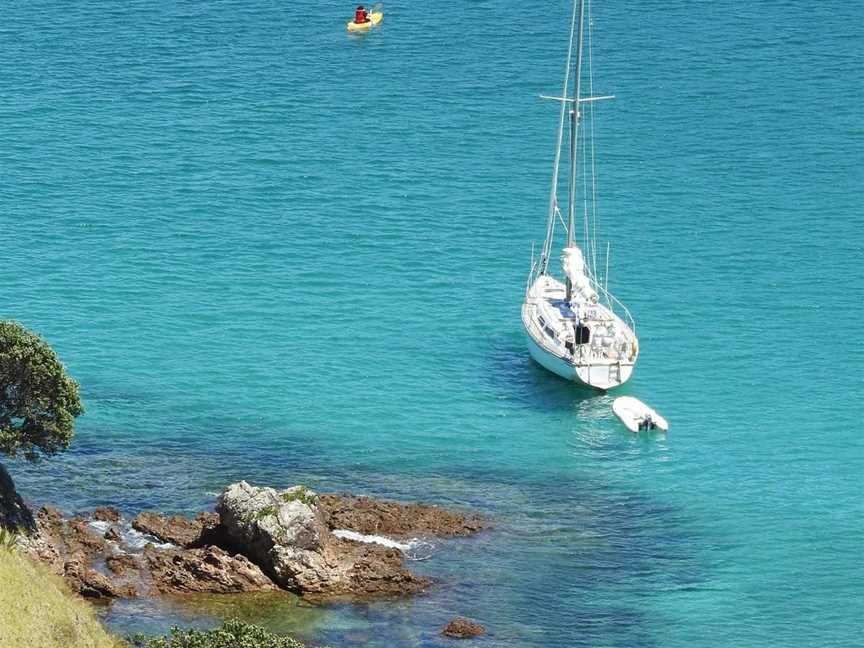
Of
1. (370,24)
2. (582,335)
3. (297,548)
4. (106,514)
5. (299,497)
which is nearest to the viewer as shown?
(297,548)

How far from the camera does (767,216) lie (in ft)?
374

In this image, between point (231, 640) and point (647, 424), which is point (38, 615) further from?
point (647, 424)

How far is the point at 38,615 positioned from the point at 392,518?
21532mm

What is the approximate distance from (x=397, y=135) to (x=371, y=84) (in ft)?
38.1

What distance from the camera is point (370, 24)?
148500 mm

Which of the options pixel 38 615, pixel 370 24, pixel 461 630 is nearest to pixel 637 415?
pixel 461 630

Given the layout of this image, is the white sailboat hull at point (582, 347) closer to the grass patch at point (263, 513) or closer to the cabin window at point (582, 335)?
the cabin window at point (582, 335)

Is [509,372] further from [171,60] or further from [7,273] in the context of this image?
[171,60]

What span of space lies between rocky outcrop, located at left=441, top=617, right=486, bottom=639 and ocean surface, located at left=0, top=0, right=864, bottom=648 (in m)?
0.58

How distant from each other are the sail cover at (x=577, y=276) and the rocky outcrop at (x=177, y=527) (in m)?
31.1

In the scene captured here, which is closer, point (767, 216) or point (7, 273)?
point (7, 273)

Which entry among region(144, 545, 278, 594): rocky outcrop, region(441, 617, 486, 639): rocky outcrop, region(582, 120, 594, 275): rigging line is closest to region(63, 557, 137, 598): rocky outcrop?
region(144, 545, 278, 594): rocky outcrop

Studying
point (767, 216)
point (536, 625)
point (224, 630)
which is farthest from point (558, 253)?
point (224, 630)

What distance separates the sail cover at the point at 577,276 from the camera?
95.8 meters
